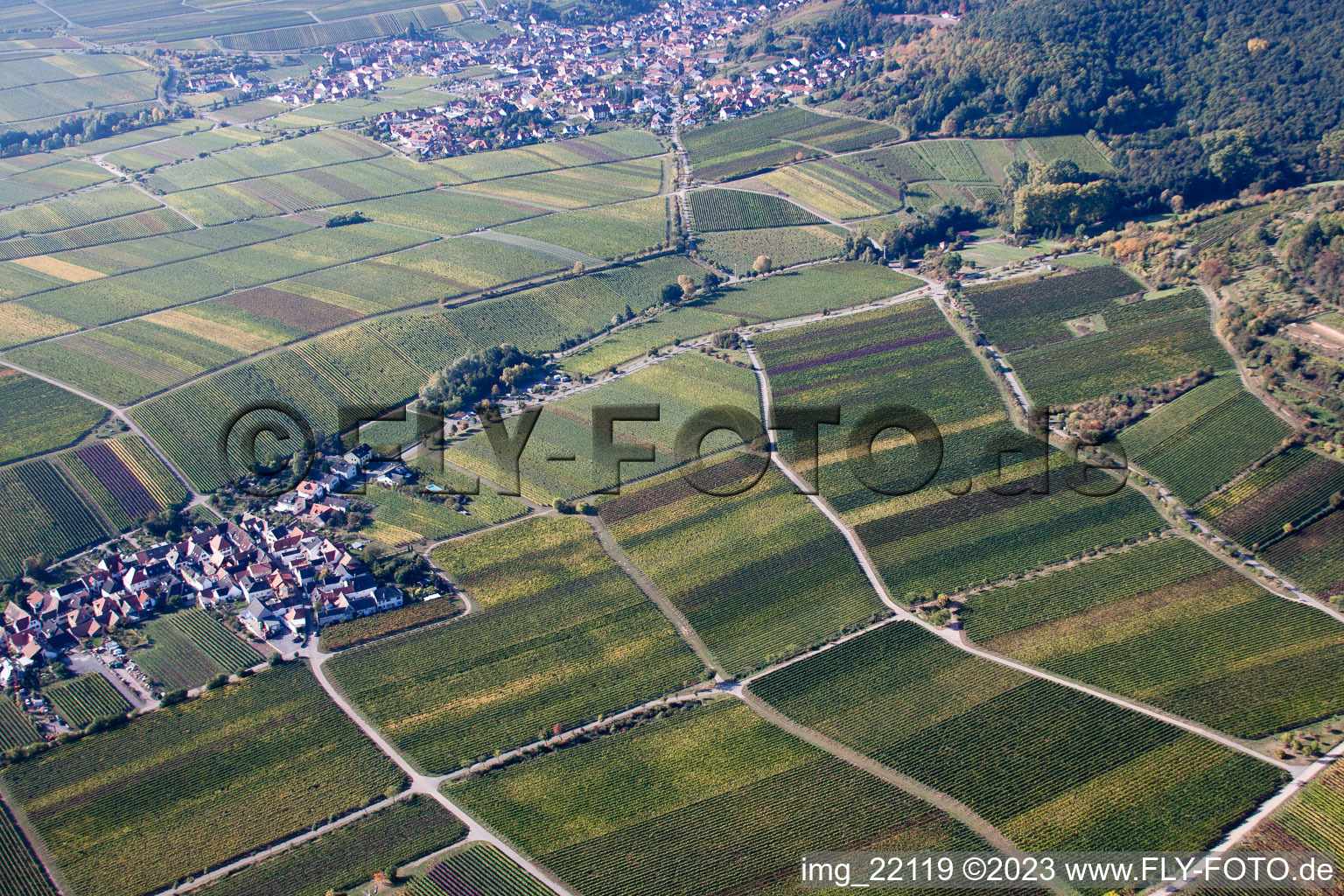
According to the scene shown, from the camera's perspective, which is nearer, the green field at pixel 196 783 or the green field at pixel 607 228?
the green field at pixel 196 783

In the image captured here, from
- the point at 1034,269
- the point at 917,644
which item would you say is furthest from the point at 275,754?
the point at 1034,269

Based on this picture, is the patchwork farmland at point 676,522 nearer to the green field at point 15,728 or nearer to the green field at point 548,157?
the green field at point 15,728

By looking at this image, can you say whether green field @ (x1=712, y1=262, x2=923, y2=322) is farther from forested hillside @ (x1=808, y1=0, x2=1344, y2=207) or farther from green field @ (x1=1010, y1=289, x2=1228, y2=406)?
forested hillside @ (x1=808, y1=0, x2=1344, y2=207)

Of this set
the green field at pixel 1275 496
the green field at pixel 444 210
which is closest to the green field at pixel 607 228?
the green field at pixel 444 210

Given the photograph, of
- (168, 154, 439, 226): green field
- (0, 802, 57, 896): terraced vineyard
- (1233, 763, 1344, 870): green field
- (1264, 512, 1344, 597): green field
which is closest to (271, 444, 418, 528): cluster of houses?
(0, 802, 57, 896): terraced vineyard

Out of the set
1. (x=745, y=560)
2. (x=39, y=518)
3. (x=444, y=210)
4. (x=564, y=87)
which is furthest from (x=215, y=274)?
(x=564, y=87)

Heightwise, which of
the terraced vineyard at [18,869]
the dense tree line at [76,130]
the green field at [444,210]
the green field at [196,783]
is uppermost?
the dense tree line at [76,130]

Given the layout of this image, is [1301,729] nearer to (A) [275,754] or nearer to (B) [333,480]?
(A) [275,754]
